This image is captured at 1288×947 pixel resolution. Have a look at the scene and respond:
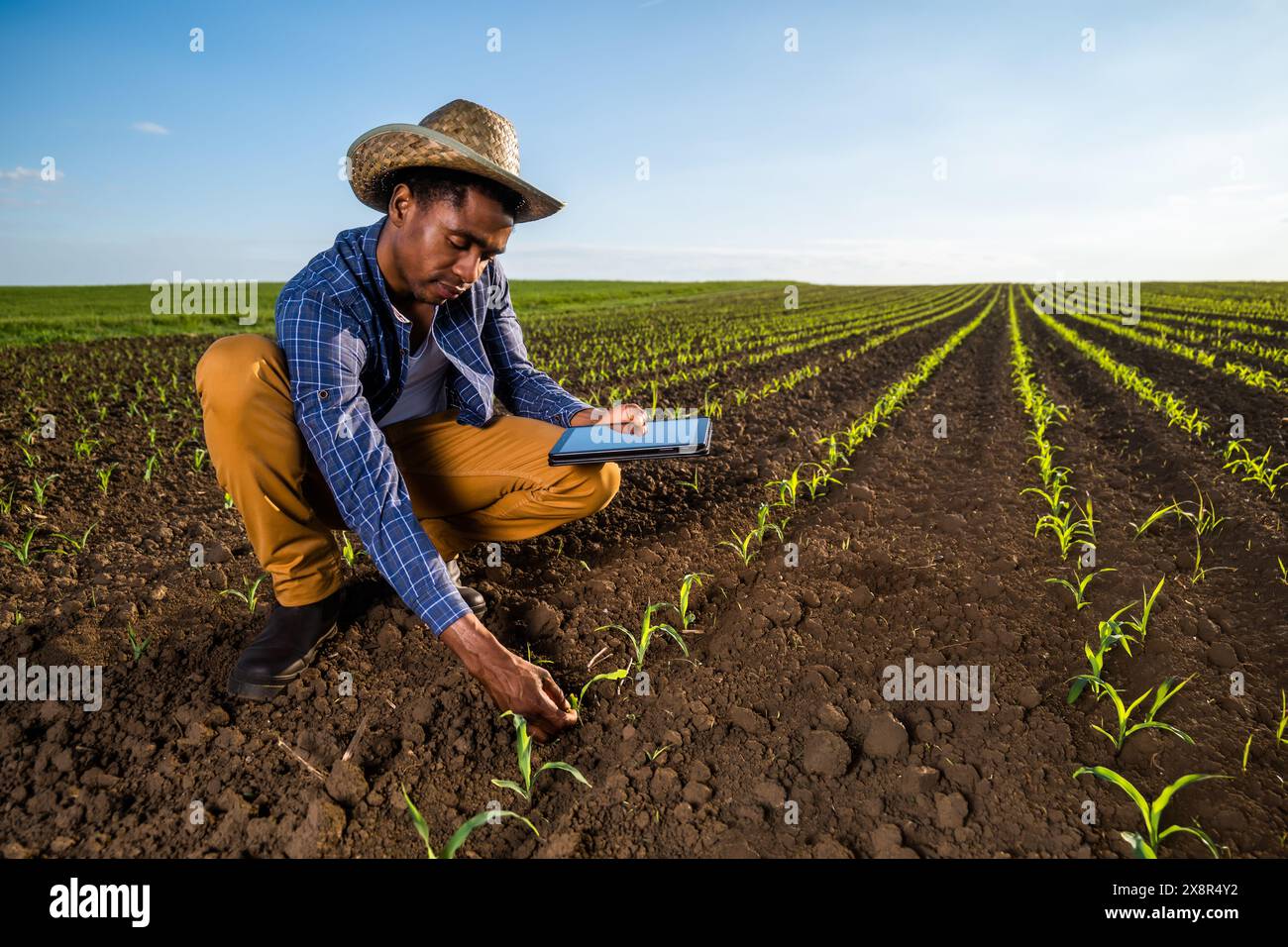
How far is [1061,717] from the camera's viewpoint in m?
2.38

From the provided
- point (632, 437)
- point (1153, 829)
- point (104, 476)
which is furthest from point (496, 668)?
point (104, 476)

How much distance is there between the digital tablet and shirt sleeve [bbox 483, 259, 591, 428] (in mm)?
206

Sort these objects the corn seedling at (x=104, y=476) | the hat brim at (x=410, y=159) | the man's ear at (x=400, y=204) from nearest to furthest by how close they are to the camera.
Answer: the hat brim at (x=410, y=159) → the man's ear at (x=400, y=204) → the corn seedling at (x=104, y=476)

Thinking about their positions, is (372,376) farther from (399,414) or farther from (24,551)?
(24,551)

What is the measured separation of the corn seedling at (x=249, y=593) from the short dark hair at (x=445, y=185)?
5.07 feet

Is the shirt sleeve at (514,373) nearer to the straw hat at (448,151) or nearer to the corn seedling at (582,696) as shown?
the straw hat at (448,151)

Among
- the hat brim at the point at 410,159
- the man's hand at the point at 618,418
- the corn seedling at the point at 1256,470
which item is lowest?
the corn seedling at the point at 1256,470

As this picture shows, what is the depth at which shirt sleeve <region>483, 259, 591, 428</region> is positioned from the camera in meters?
3.19

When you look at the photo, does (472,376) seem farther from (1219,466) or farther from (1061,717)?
(1219,466)

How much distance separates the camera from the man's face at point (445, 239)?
2.24 m

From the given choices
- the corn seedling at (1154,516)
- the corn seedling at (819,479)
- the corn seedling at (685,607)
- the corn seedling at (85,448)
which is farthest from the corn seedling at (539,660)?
the corn seedling at (85,448)

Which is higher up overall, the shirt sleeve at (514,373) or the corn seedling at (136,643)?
the shirt sleeve at (514,373)

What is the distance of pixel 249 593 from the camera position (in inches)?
125

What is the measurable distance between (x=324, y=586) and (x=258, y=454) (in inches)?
21.2
